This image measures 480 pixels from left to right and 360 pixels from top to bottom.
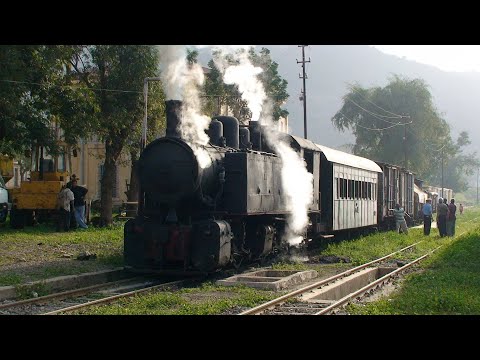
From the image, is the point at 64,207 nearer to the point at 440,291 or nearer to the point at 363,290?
the point at 363,290

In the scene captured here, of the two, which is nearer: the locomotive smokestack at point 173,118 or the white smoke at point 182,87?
the locomotive smokestack at point 173,118

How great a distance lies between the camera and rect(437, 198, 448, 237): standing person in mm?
25808

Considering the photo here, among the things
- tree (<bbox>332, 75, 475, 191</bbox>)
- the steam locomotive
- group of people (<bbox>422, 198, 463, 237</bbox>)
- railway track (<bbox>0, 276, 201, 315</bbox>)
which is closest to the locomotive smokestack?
the steam locomotive

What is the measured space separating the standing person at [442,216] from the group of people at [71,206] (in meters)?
13.6

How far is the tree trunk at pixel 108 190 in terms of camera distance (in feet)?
80.9

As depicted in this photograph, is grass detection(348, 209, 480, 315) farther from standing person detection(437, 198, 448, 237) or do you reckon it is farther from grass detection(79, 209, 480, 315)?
standing person detection(437, 198, 448, 237)

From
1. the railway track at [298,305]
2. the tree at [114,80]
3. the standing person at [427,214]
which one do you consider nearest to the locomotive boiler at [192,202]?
the railway track at [298,305]

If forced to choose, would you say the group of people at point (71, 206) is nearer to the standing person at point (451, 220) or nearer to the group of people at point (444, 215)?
the group of people at point (444, 215)

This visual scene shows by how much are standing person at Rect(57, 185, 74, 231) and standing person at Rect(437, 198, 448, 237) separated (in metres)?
14.1
